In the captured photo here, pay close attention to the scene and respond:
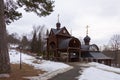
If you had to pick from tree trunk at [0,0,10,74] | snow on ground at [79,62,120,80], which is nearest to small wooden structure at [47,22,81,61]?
snow on ground at [79,62,120,80]

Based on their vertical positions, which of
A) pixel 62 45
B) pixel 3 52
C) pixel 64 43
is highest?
pixel 64 43

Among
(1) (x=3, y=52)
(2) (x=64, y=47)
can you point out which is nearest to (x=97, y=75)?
(1) (x=3, y=52)

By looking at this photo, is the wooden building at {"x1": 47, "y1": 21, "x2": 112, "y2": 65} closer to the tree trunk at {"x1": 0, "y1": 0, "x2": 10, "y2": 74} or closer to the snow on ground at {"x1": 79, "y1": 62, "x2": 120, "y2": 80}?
the snow on ground at {"x1": 79, "y1": 62, "x2": 120, "y2": 80}

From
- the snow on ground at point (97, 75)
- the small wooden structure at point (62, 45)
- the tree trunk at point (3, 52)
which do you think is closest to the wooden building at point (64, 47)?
the small wooden structure at point (62, 45)

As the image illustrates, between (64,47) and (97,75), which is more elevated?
(64,47)

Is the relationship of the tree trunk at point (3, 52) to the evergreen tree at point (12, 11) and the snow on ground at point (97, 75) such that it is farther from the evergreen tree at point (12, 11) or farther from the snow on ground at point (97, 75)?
the snow on ground at point (97, 75)

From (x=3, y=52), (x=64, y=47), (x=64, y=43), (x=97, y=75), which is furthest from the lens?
(x=64, y=43)

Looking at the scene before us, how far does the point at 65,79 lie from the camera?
1460 cm

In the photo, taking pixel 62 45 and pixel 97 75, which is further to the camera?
pixel 62 45

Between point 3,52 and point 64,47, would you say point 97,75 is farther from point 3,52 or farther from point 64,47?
point 64,47

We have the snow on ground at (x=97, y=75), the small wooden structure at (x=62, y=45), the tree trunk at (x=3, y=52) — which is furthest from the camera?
the small wooden structure at (x=62, y=45)

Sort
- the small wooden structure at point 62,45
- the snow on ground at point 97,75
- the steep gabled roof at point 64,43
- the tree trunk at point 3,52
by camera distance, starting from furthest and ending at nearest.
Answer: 1. the small wooden structure at point 62,45
2. the steep gabled roof at point 64,43
3. the snow on ground at point 97,75
4. the tree trunk at point 3,52

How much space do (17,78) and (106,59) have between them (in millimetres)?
39635

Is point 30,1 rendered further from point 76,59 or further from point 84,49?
point 84,49
